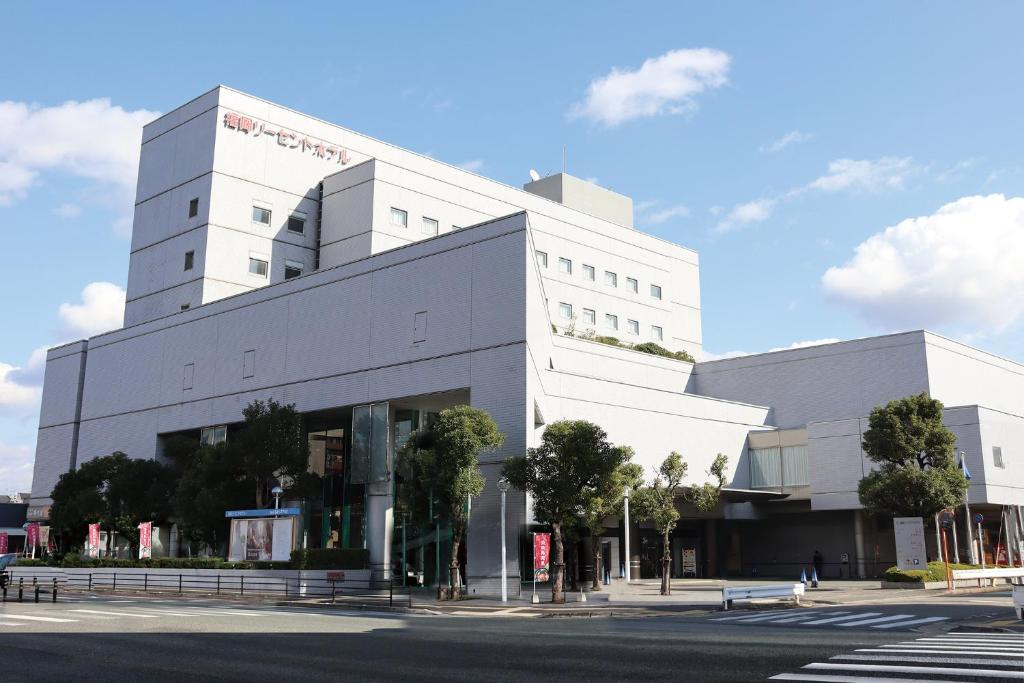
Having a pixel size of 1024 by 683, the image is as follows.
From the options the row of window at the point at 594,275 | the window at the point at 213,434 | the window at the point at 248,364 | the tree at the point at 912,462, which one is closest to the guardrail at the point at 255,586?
the window at the point at 213,434

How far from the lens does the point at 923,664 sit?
42.8ft

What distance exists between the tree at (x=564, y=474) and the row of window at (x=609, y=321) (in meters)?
37.3

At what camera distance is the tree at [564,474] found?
111ft

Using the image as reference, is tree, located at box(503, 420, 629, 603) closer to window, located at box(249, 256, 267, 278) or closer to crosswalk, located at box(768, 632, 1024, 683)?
crosswalk, located at box(768, 632, 1024, 683)

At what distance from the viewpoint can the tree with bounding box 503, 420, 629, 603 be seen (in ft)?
111

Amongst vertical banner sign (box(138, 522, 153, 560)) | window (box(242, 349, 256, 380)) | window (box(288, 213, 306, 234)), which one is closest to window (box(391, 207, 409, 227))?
window (box(288, 213, 306, 234))

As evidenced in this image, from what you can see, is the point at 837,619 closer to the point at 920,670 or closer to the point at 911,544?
the point at 920,670

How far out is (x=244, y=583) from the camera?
42000 millimetres

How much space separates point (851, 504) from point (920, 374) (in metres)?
12.8

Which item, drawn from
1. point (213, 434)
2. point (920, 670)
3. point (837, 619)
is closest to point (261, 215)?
point (213, 434)

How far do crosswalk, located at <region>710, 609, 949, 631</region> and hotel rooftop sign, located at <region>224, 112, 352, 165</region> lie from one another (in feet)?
167

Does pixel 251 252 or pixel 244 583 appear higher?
pixel 251 252

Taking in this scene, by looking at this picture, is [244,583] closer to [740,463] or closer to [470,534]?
[470,534]

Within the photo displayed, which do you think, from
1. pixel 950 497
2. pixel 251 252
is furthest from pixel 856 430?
pixel 251 252
